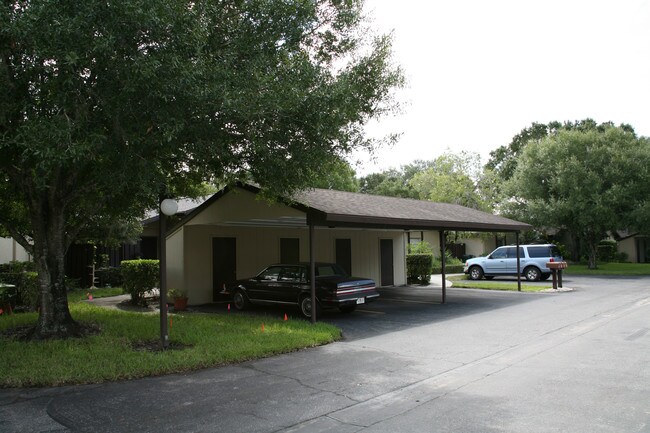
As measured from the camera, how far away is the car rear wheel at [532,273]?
24.5 m

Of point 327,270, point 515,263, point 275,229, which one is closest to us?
point 327,270

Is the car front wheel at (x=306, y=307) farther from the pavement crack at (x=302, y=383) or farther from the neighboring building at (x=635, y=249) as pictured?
the neighboring building at (x=635, y=249)

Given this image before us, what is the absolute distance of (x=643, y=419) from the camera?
5301 mm

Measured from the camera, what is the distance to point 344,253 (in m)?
20.9

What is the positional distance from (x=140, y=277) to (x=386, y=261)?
11.4 meters

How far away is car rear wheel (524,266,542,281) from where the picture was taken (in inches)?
966

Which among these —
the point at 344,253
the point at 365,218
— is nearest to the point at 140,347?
the point at 365,218

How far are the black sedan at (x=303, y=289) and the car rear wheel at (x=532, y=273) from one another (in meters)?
13.7

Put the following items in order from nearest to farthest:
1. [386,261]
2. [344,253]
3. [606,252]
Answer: [344,253] < [386,261] < [606,252]

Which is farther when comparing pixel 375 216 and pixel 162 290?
pixel 375 216

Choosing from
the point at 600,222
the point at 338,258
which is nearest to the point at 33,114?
the point at 338,258

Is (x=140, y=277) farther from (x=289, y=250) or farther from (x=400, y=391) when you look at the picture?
(x=400, y=391)

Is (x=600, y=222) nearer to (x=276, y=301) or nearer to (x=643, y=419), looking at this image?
(x=276, y=301)

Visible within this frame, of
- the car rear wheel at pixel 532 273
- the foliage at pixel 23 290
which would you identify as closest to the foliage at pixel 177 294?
the foliage at pixel 23 290
